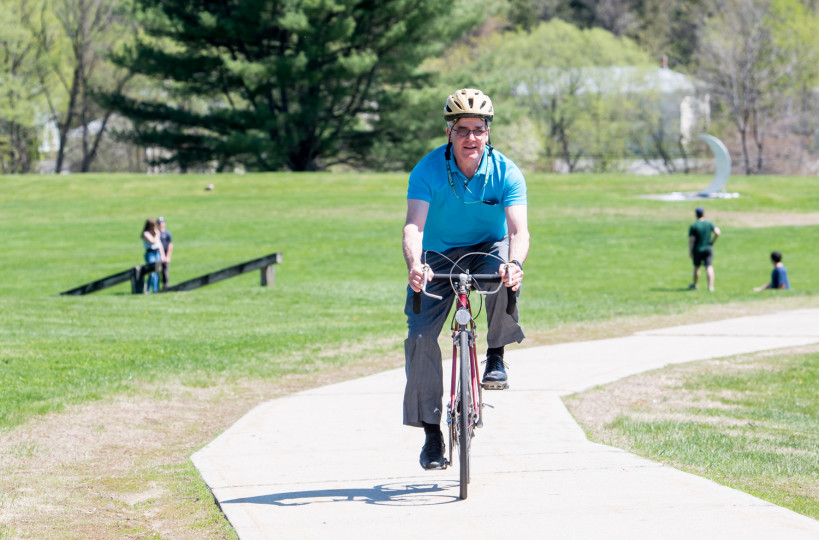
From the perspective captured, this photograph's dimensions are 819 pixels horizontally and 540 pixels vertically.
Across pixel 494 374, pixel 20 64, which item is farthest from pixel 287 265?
pixel 20 64

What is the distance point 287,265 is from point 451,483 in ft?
63.6

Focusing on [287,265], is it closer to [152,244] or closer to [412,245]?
[152,244]

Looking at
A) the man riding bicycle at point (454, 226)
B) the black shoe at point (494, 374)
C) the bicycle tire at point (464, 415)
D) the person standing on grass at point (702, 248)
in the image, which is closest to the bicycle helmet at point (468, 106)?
the man riding bicycle at point (454, 226)

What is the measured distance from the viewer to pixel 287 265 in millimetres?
24766

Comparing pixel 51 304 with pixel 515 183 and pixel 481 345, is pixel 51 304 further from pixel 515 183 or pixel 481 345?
pixel 515 183

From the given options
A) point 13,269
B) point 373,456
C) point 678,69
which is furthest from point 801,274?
point 678,69

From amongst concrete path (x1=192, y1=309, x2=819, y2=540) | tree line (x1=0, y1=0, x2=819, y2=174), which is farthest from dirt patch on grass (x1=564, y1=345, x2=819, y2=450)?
tree line (x1=0, y1=0, x2=819, y2=174)

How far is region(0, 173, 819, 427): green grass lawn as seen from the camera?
11156 mm

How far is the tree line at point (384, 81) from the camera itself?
154 ft

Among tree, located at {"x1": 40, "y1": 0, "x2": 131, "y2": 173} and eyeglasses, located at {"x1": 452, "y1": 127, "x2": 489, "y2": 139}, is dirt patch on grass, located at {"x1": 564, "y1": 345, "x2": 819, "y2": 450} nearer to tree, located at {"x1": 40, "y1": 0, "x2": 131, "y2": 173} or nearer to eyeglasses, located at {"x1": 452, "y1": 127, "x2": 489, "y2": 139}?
eyeglasses, located at {"x1": 452, "y1": 127, "x2": 489, "y2": 139}

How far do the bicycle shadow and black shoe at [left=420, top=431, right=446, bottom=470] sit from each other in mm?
144

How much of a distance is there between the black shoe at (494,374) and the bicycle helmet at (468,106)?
1.35 meters

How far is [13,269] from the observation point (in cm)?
2530

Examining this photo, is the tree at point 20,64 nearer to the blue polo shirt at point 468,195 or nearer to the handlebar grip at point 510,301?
the blue polo shirt at point 468,195
